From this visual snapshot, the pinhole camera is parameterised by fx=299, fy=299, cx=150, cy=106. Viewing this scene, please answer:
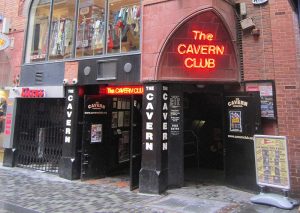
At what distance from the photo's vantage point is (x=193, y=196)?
7.43 meters

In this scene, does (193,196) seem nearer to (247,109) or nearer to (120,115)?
(247,109)

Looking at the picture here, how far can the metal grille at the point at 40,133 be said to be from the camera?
10242 millimetres

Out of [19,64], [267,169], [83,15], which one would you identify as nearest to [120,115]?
[83,15]

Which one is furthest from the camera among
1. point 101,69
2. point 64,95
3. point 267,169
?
point 64,95

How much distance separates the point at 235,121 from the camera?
798 cm

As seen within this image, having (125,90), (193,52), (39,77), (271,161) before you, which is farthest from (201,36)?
(39,77)

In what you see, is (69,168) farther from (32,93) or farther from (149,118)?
(149,118)

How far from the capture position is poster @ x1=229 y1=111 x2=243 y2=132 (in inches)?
310

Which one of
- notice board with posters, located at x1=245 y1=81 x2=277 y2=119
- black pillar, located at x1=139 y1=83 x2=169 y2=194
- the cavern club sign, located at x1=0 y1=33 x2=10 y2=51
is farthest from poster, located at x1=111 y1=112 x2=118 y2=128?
the cavern club sign, located at x1=0 y1=33 x2=10 y2=51

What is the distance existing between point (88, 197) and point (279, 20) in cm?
658

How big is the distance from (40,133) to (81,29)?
3931 mm

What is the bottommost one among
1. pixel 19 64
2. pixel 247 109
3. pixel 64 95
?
pixel 247 109

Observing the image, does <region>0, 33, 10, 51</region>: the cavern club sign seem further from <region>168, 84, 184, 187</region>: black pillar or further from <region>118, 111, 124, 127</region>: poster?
<region>168, 84, 184, 187</region>: black pillar

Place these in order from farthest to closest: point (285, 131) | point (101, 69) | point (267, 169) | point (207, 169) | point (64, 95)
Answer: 1. point (207, 169)
2. point (64, 95)
3. point (101, 69)
4. point (285, 131)
5. point (267, 169)
